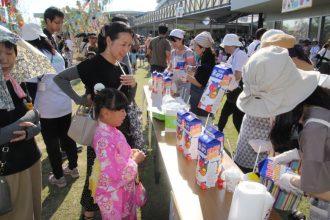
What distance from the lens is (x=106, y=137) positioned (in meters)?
1.68

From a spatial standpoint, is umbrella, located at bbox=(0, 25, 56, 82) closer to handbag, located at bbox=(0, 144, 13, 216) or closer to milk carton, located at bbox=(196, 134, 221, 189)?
handbag, located at bbox=(0, 144, 13, 216)

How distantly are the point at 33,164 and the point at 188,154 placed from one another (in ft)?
3.26

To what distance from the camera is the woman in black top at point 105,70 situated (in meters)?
1.93

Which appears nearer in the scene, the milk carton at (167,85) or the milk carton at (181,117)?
the milk carton at (181,117)

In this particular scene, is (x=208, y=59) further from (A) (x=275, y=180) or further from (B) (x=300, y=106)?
(B) (x=300, y=106)

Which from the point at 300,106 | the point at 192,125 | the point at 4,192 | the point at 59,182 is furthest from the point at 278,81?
the point at 59,182

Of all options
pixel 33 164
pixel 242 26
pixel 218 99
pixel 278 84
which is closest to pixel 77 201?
pixel 33 164

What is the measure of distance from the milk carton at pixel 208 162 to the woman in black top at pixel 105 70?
831 millimetres

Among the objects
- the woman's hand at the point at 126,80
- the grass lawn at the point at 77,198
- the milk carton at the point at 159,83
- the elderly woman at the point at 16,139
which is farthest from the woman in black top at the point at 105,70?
the milk carton at the point at 159,83

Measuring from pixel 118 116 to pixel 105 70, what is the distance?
413 millimetres

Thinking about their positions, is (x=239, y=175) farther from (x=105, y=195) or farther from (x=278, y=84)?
(x=105, y=195)

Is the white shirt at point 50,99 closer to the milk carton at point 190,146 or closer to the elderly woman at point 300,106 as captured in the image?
the milk carton at point 190,146

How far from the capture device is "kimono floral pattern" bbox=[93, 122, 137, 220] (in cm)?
168

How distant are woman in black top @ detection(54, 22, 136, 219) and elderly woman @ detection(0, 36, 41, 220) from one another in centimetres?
42
